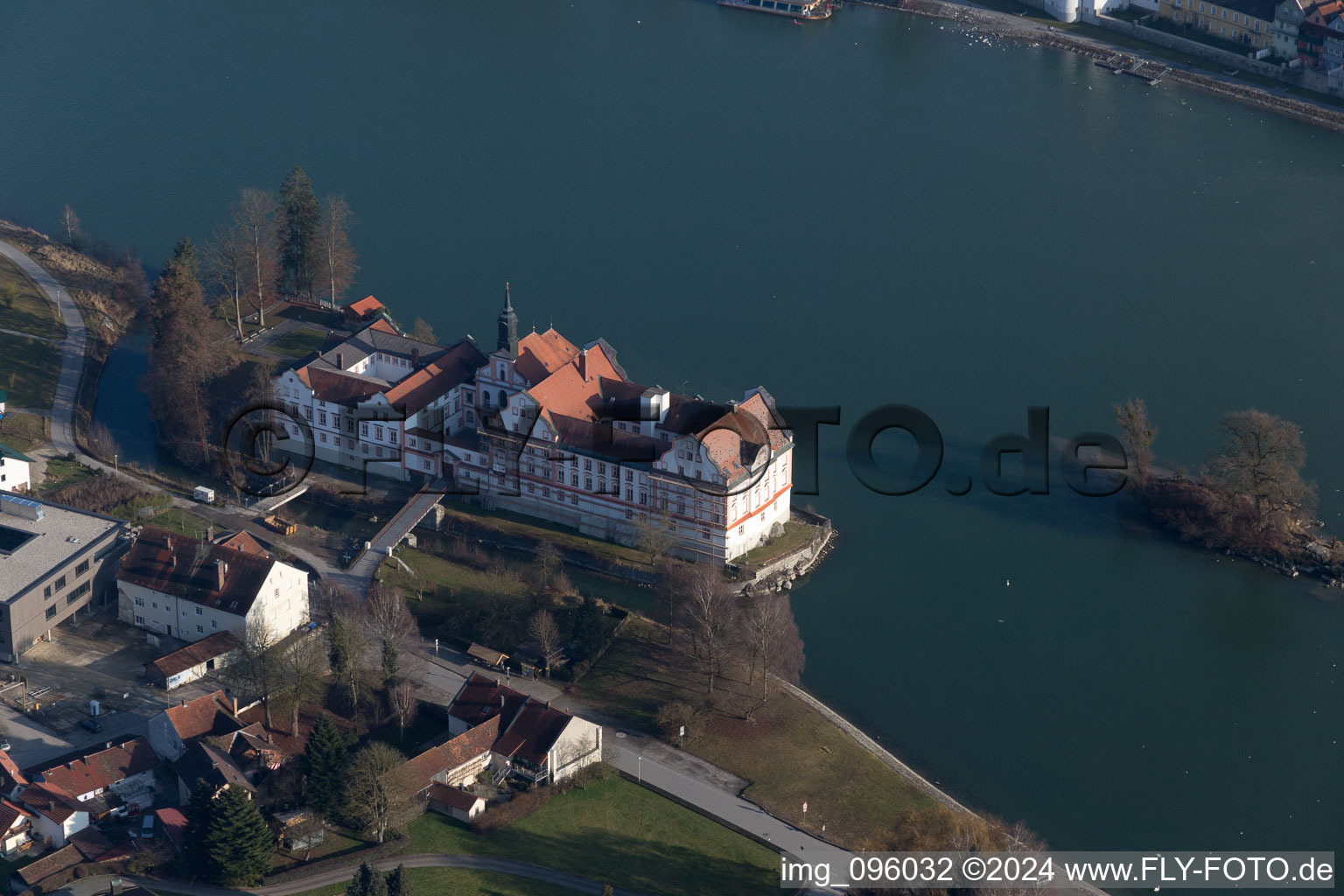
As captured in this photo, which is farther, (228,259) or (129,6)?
(129,6)

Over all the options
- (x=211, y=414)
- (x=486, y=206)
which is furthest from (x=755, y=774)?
(x=486, y=206)

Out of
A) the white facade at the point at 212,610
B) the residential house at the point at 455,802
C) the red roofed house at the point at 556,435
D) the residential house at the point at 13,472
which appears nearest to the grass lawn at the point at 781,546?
the red roofed house at the point at 556,435

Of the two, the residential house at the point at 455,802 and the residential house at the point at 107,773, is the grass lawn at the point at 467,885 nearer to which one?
the residential house at the point at 455,802

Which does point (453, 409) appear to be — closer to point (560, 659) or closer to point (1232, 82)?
point (560, 659)

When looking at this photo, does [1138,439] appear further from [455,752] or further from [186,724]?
[186,724]

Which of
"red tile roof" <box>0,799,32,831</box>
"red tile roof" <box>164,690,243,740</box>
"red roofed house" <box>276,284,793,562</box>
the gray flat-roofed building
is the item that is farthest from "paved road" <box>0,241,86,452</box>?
"red tile roof" <box>0,799,32,831</box>

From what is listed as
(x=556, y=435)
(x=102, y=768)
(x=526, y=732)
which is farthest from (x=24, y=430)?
(x=526, y=732)

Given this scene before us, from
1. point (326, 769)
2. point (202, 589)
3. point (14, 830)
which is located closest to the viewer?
point (14, 830)

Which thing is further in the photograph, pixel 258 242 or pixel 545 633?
pixel 258 242

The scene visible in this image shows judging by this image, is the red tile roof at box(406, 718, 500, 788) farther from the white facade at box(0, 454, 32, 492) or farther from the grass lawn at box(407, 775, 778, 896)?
the white facade at box(0, 454, 32, 492)
